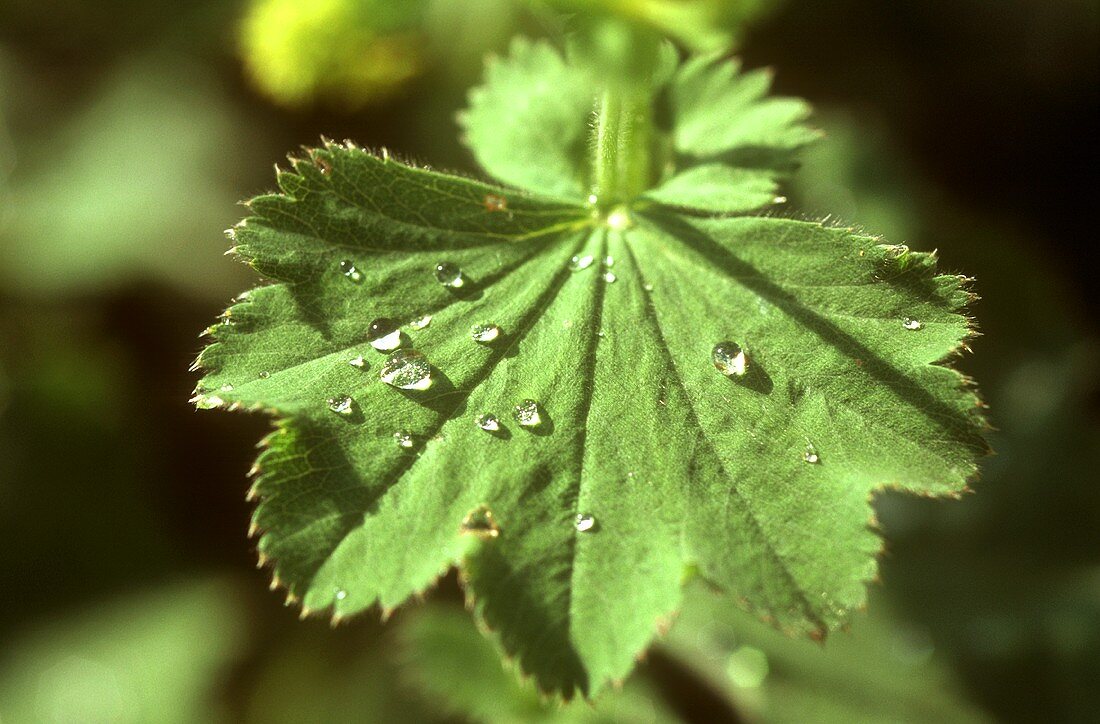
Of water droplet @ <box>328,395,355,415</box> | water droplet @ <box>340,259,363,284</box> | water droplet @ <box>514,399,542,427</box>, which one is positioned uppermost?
water droplet @ <box>340,259,363,284</box>

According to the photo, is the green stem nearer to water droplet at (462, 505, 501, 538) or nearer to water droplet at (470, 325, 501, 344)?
water droplet at (470, 325, 501, 344)

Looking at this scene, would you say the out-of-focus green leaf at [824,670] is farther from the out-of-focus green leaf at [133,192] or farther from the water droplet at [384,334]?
the out-of-focus green leaf at [133,192]

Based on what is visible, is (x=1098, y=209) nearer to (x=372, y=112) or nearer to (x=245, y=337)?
(x=372, y=112)

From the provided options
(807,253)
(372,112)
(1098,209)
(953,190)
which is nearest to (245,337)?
(807,253)

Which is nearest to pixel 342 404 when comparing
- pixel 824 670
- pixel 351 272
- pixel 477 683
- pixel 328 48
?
pixel 351 272

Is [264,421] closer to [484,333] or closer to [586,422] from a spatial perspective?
[484,333]

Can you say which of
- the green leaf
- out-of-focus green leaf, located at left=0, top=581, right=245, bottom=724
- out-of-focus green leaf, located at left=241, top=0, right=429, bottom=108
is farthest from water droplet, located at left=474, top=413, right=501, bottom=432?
out-of-focus green leaf, located at left=0, top=581, right=245, bottom=724
